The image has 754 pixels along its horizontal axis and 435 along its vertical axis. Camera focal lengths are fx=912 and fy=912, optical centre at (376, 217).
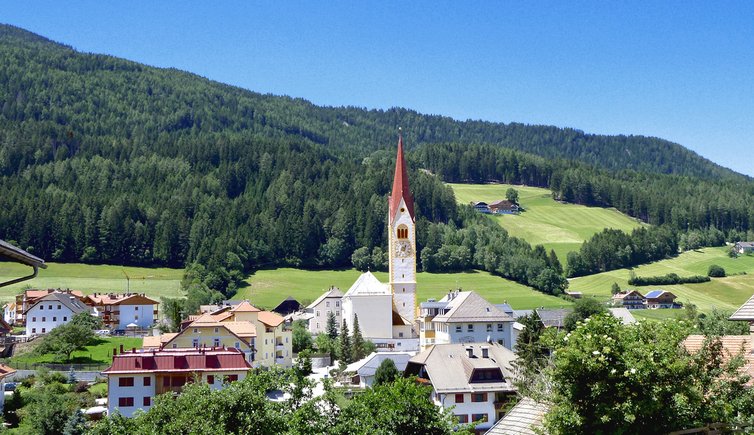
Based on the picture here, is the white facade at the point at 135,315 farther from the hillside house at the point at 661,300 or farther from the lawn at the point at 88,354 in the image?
the hillside house at the point at 661,300

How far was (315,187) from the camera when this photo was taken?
169m

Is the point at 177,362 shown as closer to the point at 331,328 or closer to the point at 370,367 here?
the point at 370,367

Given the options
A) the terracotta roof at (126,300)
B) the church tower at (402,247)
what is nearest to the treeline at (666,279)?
the church tower at (402,247)

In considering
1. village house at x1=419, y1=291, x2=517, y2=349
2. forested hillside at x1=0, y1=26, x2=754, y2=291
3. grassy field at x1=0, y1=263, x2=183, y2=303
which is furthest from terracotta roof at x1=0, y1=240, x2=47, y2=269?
forested hillside at x1=0, y1=26, x2=754, y2=291

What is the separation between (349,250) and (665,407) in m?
125

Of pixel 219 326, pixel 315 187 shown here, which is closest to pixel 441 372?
pixel 219 326

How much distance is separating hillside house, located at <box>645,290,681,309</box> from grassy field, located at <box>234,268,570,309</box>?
13180 millimetres

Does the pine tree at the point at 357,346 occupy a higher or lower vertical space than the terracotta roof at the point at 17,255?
lower

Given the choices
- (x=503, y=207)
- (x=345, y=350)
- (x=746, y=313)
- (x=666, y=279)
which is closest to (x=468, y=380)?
(x=746, y=313)

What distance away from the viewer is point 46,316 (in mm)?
88750

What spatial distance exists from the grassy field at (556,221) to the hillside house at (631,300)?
24.3 m

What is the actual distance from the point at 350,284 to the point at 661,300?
42.1 m

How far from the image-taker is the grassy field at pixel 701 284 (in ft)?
411

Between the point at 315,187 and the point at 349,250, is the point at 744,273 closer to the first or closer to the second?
the point at 349,250
